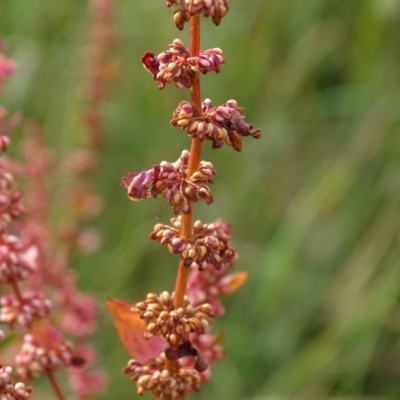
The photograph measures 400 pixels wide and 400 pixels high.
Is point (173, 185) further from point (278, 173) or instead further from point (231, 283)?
point (278, 173)

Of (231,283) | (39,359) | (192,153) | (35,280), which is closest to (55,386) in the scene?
(39,359)

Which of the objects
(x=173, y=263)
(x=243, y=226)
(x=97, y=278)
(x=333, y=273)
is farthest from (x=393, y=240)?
(x=97, y=278)

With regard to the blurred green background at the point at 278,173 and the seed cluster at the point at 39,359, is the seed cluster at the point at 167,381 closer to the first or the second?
the seed cluster at the point at 39,359

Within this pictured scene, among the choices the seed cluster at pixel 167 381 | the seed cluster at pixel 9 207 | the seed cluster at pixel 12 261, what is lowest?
the seed cluster at pixel 167 381

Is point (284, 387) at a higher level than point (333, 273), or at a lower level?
lower

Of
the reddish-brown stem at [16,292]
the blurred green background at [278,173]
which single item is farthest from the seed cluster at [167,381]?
the blurred green background at [278,173]

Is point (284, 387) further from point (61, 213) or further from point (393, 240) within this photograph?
point (61, 213)
